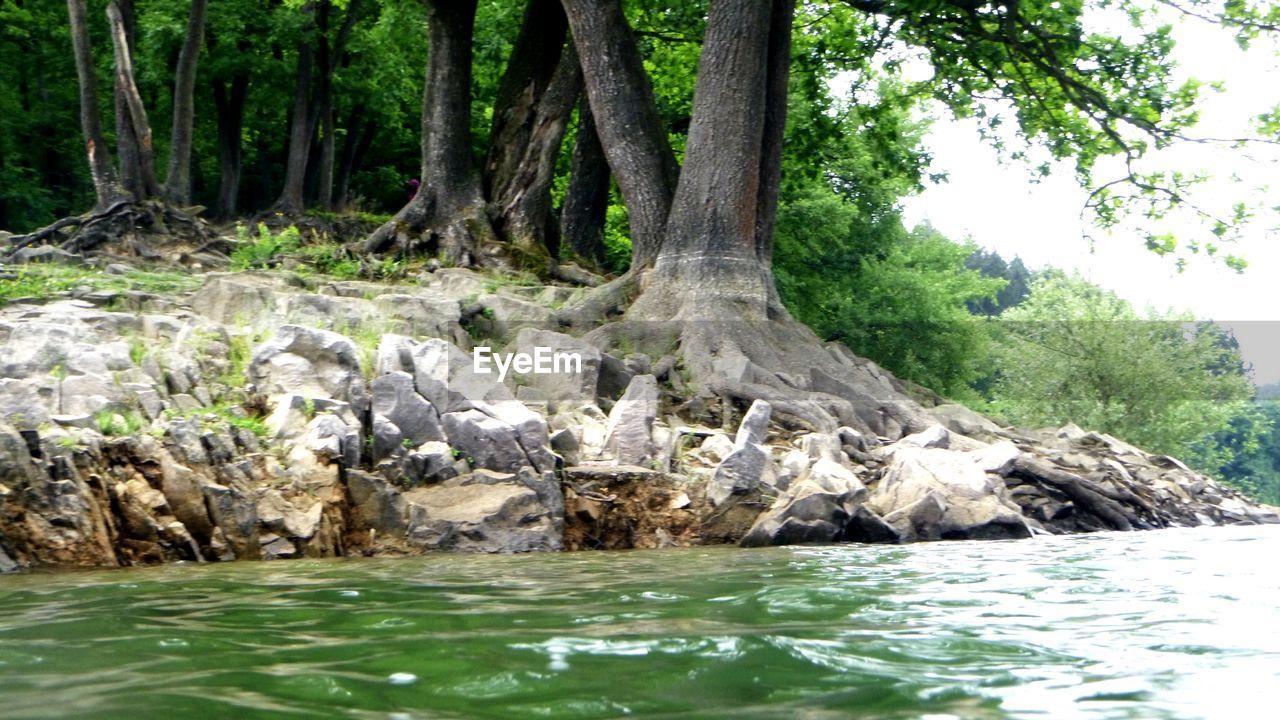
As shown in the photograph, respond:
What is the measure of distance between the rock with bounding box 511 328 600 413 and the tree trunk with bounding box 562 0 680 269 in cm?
269

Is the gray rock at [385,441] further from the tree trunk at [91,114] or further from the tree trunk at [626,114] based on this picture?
the tree trunk at [91,114]

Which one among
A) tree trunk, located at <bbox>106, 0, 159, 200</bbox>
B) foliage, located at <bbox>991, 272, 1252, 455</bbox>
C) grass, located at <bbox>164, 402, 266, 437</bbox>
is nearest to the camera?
grass, located at <bbox>164, 402, 266, 437</bbox>

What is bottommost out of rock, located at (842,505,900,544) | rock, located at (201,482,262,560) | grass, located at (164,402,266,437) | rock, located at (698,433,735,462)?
rock, located at (842,505,900,544)

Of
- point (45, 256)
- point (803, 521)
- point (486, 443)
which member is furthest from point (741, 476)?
point (45, 256)

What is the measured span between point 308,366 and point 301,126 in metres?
20.1

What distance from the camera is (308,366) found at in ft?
33.1

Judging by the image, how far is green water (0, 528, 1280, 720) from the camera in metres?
3.37

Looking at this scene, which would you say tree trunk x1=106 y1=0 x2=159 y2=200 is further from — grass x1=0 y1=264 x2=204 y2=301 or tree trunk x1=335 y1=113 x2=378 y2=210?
tree trunk x1=335 y1=113 x2=378 y2=210

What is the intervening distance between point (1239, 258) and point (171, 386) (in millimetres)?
13103

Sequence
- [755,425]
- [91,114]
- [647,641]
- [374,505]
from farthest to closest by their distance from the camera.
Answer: [91,114], [755,425], [374,505], [647,641]

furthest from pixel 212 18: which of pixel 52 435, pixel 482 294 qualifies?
pixel 52 435

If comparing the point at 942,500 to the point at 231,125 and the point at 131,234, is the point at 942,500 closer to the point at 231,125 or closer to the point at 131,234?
the point at 131,234

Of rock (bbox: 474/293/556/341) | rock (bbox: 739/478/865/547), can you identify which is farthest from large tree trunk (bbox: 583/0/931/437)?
rock (bbox: 739/478/865/547)

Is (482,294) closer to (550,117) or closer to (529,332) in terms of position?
(529,332)
